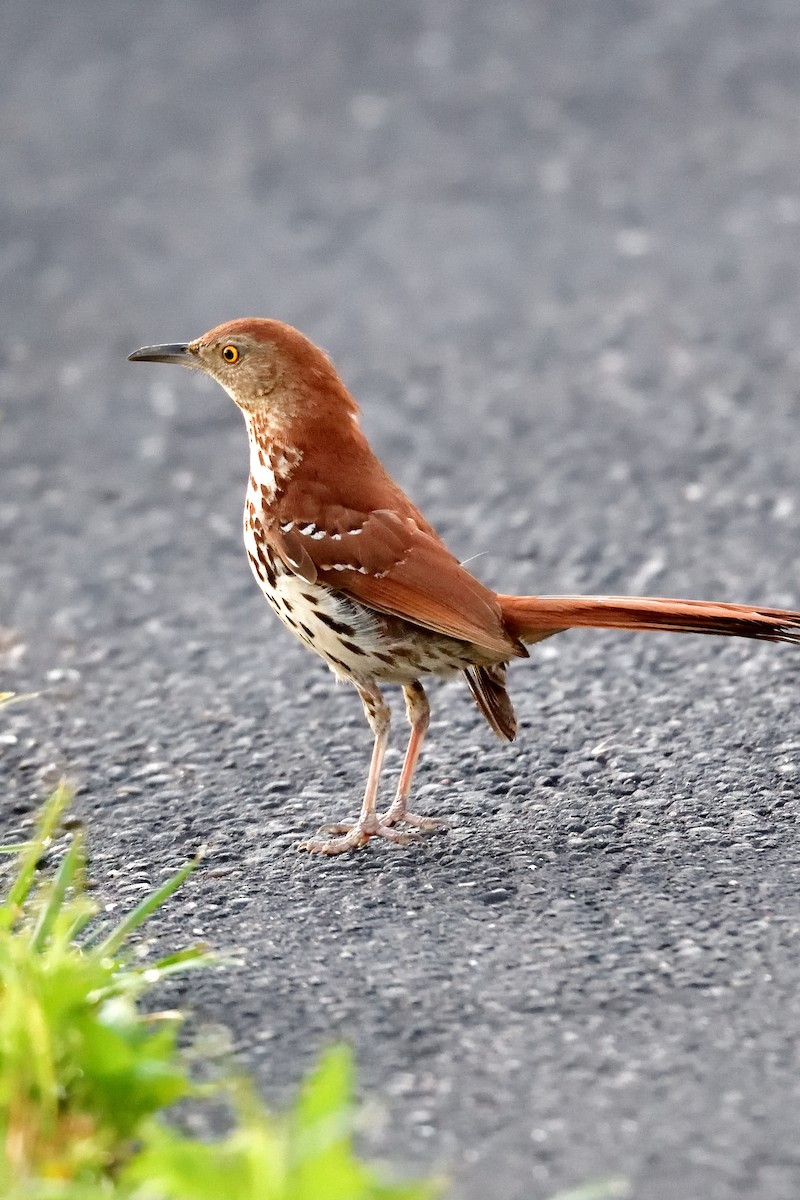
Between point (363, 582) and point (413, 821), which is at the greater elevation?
point (363, 582)

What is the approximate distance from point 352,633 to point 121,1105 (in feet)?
4.88

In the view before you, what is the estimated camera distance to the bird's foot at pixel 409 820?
4305mm

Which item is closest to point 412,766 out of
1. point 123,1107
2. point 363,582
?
point 363,582

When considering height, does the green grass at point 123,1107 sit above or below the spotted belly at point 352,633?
below

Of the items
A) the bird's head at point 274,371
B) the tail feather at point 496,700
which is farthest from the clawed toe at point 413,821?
the bird's head at point 274,371

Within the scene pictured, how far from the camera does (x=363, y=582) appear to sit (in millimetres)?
4082

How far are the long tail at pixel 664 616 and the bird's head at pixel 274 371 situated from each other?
2.46ft

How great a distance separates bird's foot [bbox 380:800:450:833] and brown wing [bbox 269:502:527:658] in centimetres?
51

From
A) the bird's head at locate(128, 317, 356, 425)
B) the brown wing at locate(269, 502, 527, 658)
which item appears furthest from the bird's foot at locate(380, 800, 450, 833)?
the bird's head at locate(128, 317, 356, 425)

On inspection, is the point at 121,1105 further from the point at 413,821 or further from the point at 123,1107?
the point at 413,821

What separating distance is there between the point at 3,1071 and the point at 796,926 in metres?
1.69

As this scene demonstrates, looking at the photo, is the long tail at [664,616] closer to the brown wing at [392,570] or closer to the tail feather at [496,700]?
the brown wing at [392,570]

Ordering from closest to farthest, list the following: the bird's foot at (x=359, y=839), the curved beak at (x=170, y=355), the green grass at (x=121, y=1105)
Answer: the green grass at (x=121, y=1105)
the bird's foot at (x=359, y=839)
the curved beak at (x=170, y=355)

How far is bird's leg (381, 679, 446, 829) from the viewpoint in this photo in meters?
4.32
